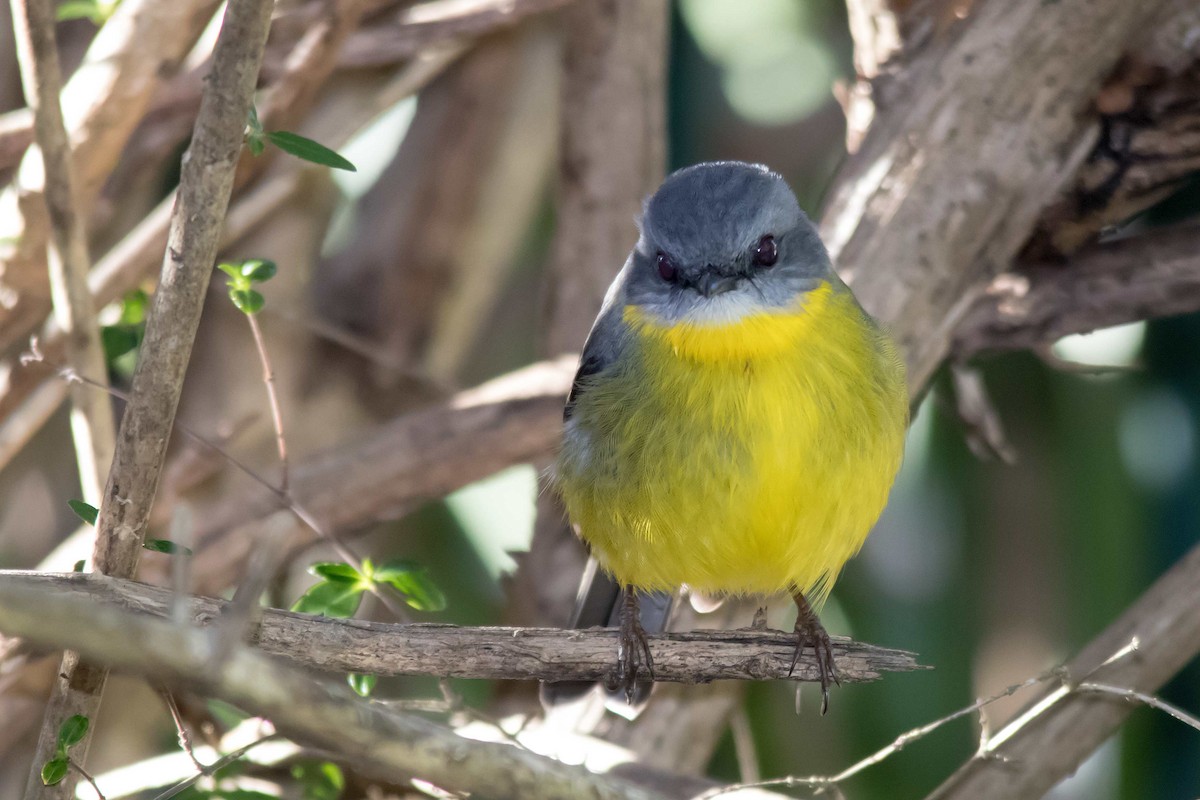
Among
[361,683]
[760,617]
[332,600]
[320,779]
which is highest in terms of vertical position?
[332,600]

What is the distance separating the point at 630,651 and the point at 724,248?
1.08 meters

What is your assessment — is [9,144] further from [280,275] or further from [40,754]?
[40,754]

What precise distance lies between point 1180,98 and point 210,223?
294 cm

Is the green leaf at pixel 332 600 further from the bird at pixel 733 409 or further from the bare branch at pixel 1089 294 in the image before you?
the bare branch at pixel 1089 294

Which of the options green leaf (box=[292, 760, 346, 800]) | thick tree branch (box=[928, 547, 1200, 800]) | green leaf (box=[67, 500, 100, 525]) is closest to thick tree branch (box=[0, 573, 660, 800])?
green leaf (box=[67, 500, 100, 525])

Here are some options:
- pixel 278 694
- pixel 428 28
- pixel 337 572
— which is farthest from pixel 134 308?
pixel 278 694

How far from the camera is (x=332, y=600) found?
2.92 meters

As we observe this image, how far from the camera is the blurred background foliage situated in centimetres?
438

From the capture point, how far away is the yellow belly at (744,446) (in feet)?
9.40

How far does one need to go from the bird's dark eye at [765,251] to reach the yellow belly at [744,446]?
141 millimetres

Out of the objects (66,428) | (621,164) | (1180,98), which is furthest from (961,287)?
(66,428)

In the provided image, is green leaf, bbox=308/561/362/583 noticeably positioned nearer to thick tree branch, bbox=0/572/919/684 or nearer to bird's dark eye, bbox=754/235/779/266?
thick tree branch, bbox=0/572/919/684

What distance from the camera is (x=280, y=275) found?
4.78 meters

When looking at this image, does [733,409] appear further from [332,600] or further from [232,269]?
[232,269]
